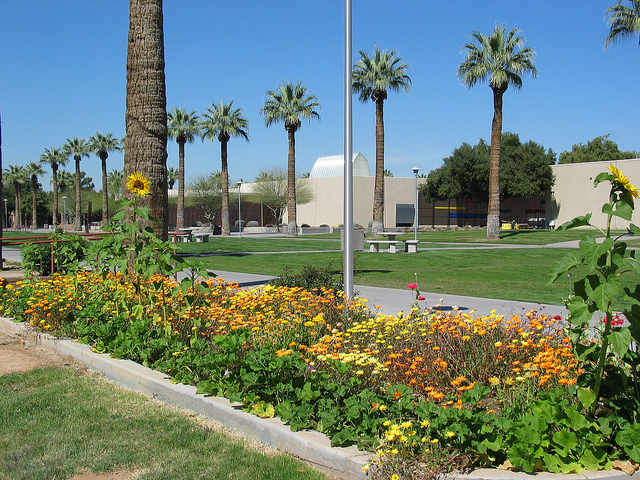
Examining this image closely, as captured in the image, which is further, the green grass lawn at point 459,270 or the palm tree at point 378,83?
the palm tree at point 378,83

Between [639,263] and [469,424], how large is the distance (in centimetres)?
128

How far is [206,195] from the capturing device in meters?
71.6

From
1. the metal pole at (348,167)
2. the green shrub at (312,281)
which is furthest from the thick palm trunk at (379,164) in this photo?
the metal pole at (348,167)

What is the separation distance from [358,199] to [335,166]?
34281mm

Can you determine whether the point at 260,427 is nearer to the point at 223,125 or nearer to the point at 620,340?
the point at 620,340

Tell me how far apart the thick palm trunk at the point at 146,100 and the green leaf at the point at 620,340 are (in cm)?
840

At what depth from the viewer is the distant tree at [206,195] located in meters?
71.7

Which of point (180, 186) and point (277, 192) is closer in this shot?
point (180, 186)

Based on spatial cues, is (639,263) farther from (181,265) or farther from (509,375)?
(181,265)

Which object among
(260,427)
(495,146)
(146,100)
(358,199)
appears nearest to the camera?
(260,427)

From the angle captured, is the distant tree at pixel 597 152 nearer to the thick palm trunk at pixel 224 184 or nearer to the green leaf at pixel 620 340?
the thick palm trunk at pixel 224 184

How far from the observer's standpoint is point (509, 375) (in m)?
4.71

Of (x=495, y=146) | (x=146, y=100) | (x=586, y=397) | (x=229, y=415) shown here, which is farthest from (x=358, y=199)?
(x=586, y=397)

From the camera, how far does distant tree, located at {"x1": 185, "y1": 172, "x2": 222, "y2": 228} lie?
71.7 metres
